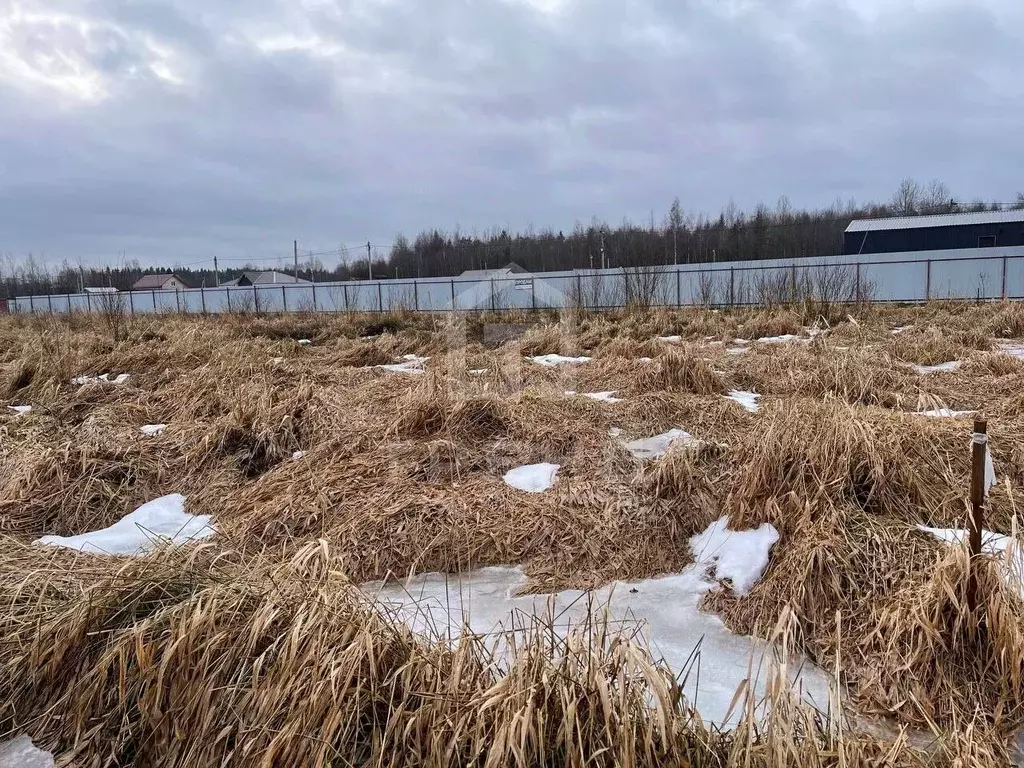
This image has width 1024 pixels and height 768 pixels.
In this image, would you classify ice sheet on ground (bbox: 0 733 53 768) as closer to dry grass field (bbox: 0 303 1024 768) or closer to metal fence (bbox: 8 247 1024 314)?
Result: dry grass field (bbox: 0 303 1024 768)

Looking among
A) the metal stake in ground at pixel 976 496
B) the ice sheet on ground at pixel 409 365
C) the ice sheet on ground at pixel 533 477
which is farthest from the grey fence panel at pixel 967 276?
the metal stake in ground at pixel 976 496

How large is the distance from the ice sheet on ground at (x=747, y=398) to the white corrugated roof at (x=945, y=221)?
36206 millimetres

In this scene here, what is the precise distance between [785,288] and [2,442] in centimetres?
1540

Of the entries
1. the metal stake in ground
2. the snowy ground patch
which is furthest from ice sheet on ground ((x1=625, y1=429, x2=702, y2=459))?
the snowy ground patch

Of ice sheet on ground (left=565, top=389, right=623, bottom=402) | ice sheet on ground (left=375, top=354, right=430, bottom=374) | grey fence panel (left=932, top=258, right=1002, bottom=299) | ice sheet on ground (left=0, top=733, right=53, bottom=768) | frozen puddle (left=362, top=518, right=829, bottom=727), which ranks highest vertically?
grey fence panel (left=932, top=258, right=1002, bottom=299)

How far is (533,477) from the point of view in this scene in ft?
13.0

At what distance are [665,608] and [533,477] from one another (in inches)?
57.9

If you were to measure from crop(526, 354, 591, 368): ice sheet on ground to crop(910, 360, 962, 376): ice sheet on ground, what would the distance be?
3.77 m

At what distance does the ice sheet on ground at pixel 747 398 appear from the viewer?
5336mm

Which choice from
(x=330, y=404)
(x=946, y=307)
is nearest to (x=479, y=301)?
(x=946, y=307)

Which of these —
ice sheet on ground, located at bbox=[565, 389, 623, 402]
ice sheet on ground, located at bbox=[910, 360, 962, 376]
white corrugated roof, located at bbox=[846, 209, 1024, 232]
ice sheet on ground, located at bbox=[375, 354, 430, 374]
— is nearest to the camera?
ice sheet on ground, located at bbox=[565, 389, 623, 402]

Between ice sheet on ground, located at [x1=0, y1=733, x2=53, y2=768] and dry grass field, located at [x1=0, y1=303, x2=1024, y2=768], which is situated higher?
dry grass field, located at [x1=0, y1=303, x2=1024, y2=768]

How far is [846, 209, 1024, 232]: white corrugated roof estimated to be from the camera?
33.4 meters

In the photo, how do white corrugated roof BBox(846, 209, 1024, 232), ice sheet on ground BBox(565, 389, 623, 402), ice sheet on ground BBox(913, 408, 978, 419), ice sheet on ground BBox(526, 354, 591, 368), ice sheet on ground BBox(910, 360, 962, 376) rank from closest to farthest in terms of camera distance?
ice sheet on ground BBox(913, 408, 978, 419), ice sheet on ground BBox(565, 389, 623, 402), ice sheet on ground BBox(910, 360, 962, 376), ice sheet on ground BBox(526, 354, 591, 368), white corrugated roof BBox(846, 209, 1024, 232)
